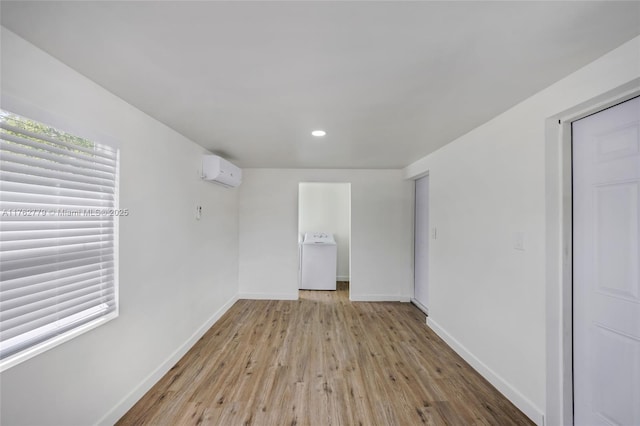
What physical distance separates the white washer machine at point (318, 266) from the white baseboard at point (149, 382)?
85.1 inches

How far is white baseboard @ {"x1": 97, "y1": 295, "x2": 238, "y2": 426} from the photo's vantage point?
165 centimetres

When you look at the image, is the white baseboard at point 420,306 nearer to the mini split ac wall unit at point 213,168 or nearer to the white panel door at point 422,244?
the white panel door at point 422,244

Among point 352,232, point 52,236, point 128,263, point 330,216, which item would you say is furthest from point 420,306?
point 52,236

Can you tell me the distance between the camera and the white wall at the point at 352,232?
170 inches

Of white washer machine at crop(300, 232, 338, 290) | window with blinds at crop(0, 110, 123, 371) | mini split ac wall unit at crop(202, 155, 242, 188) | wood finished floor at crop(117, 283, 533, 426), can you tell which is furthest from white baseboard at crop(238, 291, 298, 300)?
window with blinds at crop(0, 110, 123, 371)

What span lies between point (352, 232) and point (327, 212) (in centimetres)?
163

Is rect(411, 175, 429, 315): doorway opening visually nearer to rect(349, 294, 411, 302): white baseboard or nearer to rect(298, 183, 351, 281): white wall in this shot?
A: rect(349, 294, 411, 302): white baseboard

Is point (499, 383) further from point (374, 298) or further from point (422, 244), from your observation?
point (374, 298)

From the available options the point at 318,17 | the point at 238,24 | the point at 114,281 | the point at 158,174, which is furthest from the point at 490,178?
Result: the point at 114,281

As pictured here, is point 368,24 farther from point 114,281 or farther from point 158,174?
point 114,281

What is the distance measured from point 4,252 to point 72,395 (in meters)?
0.86

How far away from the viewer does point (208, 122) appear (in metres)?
2.24

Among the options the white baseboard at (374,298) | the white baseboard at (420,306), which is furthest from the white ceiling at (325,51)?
the white baseboard at (374,298)

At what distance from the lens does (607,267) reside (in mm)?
1407
